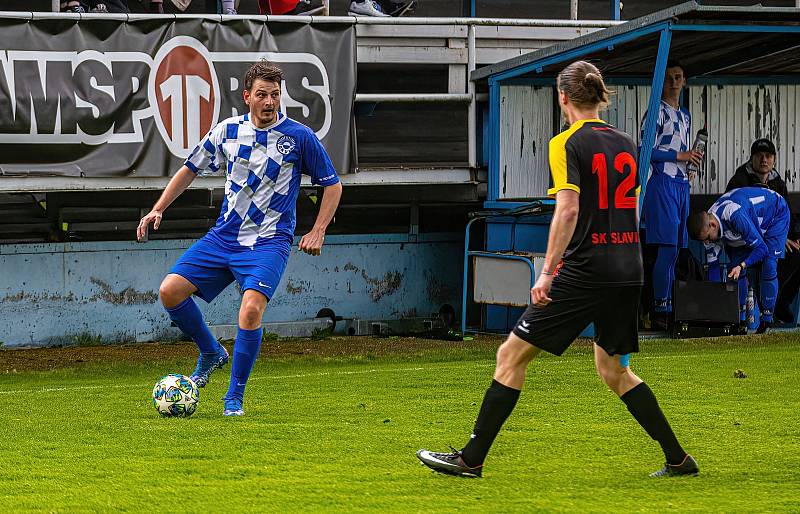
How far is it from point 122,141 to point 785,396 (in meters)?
7.40

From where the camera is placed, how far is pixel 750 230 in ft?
48.4

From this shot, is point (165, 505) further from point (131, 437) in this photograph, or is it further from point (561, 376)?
point (561, 376)

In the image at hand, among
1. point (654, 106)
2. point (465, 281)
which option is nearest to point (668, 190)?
point (654, 106)

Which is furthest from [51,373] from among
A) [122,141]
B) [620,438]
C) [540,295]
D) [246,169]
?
[540,295]

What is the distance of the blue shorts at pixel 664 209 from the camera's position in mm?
14844

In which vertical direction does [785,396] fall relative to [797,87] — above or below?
below

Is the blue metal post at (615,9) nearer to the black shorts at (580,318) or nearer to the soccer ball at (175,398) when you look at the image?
the soccer ball at (175,398)

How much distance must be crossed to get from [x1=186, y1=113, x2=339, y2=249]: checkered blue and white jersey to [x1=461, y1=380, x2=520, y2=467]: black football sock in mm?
2946

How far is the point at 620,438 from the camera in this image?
7.92 m

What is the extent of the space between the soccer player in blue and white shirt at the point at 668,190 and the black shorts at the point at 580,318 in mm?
8469

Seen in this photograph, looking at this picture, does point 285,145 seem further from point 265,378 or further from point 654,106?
point 654,106

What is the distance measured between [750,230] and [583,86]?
8812mm

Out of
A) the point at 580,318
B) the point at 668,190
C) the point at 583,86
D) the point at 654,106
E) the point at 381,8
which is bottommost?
the point at 580,318

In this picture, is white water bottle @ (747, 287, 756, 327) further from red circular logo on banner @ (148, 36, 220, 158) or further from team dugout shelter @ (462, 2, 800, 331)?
red circular logo on banner @ (148, 36, 220, 158)
